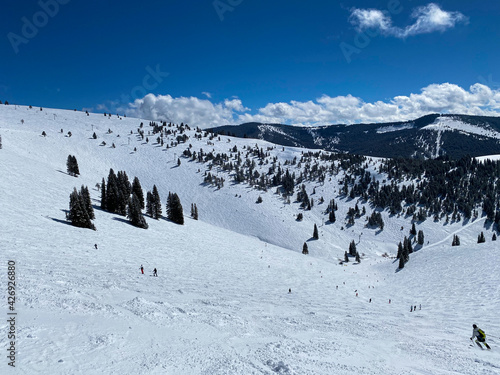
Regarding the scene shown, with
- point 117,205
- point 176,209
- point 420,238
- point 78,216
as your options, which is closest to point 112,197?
point 117,205

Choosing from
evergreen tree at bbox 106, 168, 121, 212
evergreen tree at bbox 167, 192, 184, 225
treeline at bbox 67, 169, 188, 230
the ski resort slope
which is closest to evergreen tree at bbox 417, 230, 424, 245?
the ski resort slope

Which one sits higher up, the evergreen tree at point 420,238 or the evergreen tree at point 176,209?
the evergreen tree at point 176,209

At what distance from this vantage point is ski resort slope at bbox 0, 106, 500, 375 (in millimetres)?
13195

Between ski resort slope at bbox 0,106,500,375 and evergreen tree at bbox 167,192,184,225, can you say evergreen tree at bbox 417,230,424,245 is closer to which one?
ski resort slope at bbox 0,106,500,375

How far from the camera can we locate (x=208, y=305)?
23.0 m

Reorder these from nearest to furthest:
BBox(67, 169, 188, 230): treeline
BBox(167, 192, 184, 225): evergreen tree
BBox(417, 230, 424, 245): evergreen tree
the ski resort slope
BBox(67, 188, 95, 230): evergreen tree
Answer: the ski resort slope < BBox(67, 188, 95, 230): evergreen tree < BBox(67, 169, 188, 230): treeline < BBox(167, 192, 184, 225): evergreen tree < BBox(417, 230, 424, 245): evergreen tree

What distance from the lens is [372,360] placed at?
48.7 feet

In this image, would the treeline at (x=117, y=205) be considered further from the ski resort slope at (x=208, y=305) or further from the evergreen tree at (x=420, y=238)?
the evergreen tree at (x=420, y=238)

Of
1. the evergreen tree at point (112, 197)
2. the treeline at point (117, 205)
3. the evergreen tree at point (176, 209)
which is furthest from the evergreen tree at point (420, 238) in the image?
the evergreen tree at point (112, 197)

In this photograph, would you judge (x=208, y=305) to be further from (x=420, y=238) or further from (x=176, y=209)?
(x=420, y=238)

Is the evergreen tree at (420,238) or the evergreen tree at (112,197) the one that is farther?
the evergreen tree at (420,238)

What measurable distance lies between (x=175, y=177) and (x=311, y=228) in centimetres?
8944

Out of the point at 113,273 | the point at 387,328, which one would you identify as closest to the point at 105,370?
the point at 113,273

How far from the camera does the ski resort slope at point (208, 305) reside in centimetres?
1320
